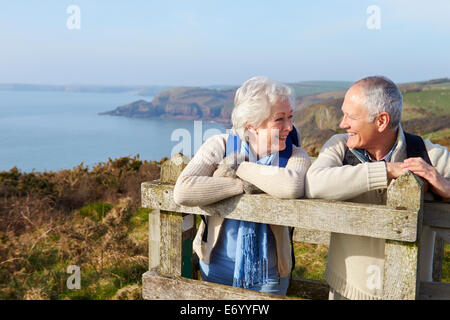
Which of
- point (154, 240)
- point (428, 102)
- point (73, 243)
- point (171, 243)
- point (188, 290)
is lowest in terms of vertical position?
point (73, 243)

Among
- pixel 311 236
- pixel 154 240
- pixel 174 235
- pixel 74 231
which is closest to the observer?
pixel 174 235

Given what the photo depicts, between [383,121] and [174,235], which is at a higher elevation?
[383,121]

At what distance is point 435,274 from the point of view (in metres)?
3.94

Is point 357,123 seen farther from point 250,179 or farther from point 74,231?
point 74,231

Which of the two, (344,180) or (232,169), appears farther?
(232,169)

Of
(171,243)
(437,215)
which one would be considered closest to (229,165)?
(171,243)

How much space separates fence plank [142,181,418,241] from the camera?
2.23 meters

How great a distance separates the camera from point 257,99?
2713 mm

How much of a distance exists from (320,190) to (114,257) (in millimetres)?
3805

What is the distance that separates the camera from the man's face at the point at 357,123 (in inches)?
101

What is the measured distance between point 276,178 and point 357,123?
24.8 inches


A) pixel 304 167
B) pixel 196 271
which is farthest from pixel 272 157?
pixel 196 271

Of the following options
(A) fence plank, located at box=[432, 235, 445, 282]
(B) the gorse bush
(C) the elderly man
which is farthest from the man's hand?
(B) the gorse bush

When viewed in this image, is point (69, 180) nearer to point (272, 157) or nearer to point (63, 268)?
point (63, 268)
